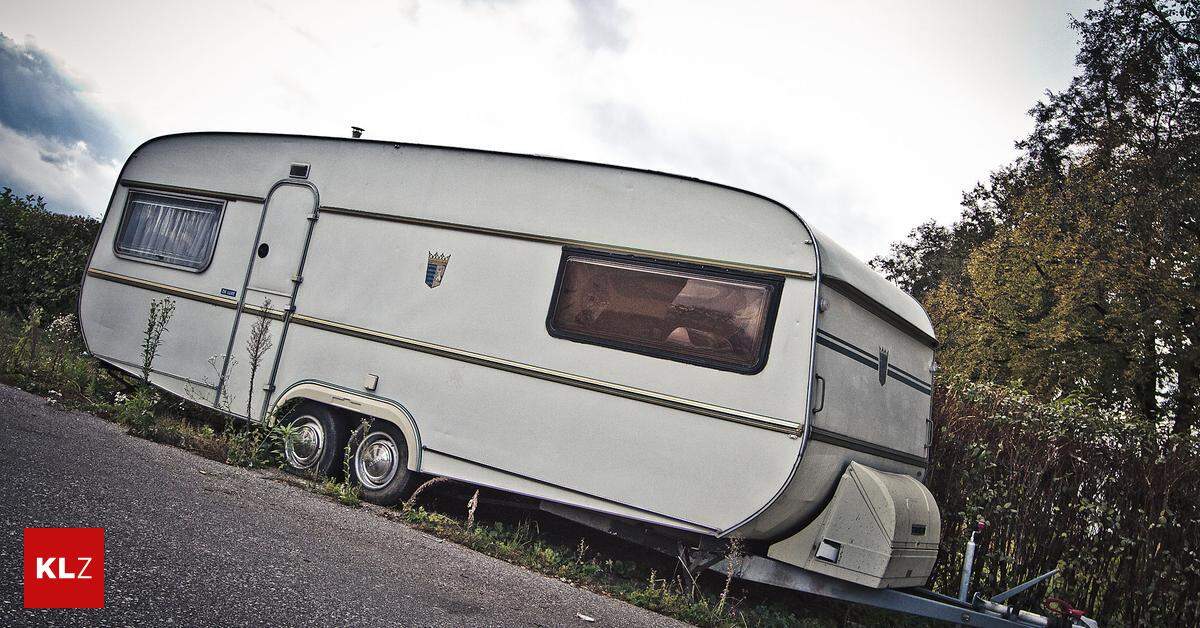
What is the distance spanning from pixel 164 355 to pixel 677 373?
15.9ft

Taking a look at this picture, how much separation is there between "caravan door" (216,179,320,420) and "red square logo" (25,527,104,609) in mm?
3031

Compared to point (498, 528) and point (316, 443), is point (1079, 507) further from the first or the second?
point (316, 443)

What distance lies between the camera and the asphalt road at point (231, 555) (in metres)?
3.38

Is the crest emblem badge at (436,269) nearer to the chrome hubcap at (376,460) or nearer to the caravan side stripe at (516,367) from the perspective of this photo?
the caravan side stripe at (516,367)

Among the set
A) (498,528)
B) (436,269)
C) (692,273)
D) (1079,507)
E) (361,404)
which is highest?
(692,273)

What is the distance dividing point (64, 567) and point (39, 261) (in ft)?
39.8

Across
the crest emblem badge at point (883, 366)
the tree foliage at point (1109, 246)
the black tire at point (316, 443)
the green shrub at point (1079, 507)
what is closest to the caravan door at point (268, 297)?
the black tire at point (316, 443)

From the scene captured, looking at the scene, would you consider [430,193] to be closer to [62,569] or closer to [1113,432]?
[62,569]

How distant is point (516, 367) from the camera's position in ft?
19.1

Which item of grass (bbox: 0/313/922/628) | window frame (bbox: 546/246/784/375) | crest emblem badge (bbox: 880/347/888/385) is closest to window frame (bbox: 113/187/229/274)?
grass (bbox: 0/313/922/628)

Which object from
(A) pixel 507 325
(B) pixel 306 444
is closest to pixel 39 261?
(B) pixel 306 444

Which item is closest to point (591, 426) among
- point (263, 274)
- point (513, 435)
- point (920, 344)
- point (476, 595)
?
point (513, 435)

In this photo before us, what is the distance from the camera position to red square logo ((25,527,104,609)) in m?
3.11

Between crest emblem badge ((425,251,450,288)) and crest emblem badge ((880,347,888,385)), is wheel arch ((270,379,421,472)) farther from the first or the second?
crest emblem badge ((880,347,888,385))
